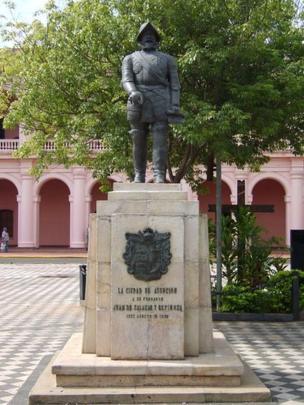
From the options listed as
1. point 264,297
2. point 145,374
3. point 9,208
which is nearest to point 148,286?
point 145,374

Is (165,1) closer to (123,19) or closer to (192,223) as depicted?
(123,19)

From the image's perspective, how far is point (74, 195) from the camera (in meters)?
33.1

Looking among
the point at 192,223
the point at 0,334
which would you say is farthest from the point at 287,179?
the point at 192,223

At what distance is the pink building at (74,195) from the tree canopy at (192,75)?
18.7 m

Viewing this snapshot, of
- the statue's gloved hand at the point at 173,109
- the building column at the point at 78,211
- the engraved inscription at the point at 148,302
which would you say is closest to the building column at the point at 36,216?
the building column at the point at 78,211

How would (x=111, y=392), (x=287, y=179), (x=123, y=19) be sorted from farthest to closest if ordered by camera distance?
(x=287, y=179) → (x=123, y=19) → (x=111, y=392)

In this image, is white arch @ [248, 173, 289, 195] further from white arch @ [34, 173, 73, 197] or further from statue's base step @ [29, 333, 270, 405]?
statue's base step @ [29, 333, 270, 405]

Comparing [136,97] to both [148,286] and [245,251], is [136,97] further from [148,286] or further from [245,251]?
[245,251]

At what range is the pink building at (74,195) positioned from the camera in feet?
107

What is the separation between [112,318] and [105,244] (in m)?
0.79

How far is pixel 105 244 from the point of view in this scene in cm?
689

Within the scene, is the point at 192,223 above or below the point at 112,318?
above

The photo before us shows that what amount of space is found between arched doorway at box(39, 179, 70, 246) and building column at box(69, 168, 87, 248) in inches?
119

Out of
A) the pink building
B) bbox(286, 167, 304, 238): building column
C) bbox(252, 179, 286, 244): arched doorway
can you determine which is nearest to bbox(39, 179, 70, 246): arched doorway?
the pink building
